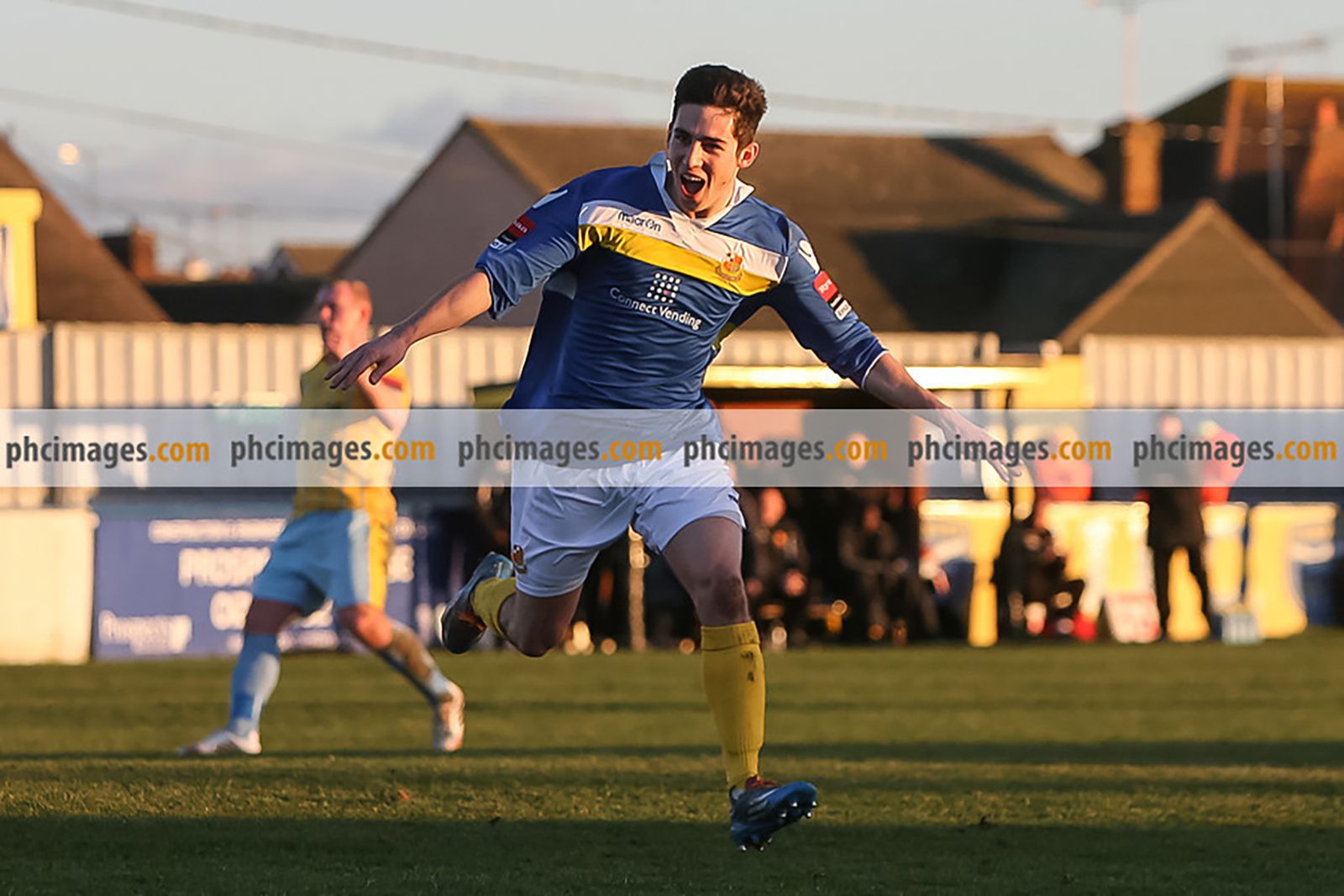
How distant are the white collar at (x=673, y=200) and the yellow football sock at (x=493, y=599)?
158cm

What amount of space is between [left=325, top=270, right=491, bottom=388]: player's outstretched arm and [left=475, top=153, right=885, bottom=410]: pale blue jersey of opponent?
43cm

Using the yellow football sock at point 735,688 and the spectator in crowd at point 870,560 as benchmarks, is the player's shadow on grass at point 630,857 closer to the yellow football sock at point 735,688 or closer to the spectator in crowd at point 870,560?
the yellow football sock at point 735,688

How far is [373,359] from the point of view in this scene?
665 cm

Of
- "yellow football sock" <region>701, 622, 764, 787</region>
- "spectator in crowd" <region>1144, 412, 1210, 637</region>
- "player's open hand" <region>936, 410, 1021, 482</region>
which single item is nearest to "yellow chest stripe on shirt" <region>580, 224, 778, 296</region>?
"player's open hand" <region>936, 410, 1021, 482</region>

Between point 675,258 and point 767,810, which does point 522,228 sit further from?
point 767,810

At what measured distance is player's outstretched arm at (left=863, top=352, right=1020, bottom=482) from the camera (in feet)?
25.6

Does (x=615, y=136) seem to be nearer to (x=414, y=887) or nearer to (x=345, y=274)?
(x=345, y=274)

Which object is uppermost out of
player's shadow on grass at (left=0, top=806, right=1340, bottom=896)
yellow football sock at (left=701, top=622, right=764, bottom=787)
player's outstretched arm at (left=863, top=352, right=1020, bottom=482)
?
player's outstretched arm at (left=863, top=352, right=1020, bottom=482)

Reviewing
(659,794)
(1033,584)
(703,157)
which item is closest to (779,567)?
(1033,584)

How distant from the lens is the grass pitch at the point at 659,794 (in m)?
7.50

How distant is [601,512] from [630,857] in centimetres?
111

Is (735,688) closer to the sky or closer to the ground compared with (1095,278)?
closer to the ground

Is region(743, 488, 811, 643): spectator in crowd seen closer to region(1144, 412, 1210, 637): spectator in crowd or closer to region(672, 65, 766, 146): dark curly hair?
region(1144, 412, 1210, 637): spectator in crowd

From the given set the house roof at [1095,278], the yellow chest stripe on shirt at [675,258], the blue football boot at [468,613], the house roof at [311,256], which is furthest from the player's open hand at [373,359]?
the house roof at [311,256]
